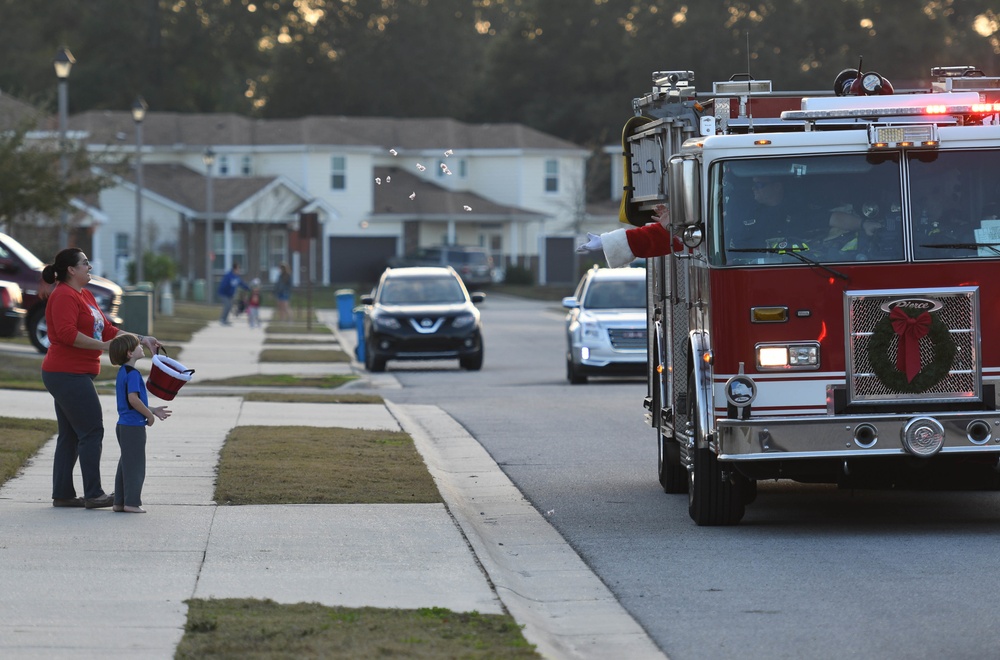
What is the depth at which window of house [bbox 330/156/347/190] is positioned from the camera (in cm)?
7500

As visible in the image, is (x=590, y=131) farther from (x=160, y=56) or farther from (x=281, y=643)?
(x=281, y=643)

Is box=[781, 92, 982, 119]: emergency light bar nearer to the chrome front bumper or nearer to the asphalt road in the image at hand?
the chrome front bumper

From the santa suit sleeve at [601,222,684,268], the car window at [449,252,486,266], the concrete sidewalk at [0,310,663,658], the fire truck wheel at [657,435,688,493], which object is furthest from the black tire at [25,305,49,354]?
the car window at [449,252,486,266]

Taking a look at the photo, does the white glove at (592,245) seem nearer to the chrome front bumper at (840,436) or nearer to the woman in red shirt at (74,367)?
the chrome front bumper at (840,436)

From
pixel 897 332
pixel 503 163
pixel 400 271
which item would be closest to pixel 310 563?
pixel 897 332

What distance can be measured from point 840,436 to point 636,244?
187 centimetres

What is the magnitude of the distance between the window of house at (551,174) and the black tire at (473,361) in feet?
172

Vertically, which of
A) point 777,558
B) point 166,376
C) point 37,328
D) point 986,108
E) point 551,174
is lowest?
point 777,558

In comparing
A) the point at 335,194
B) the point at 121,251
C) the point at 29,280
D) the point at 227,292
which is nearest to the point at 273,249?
the point at 335,194

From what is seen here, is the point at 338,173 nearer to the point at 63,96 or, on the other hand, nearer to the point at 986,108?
the point at 63,96

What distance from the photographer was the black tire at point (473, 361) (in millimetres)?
28439

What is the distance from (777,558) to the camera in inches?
380

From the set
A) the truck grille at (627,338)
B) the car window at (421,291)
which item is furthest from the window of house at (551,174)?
the truck grille at (627,338)

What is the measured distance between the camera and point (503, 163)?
80.0m
